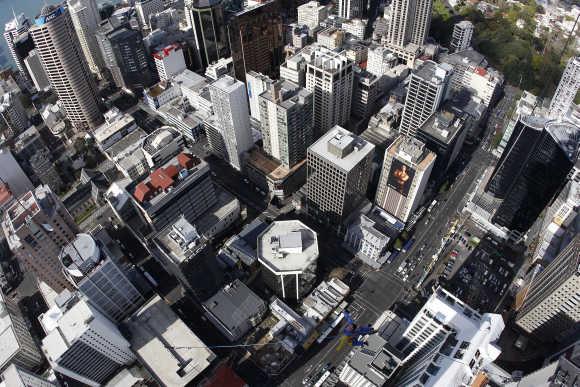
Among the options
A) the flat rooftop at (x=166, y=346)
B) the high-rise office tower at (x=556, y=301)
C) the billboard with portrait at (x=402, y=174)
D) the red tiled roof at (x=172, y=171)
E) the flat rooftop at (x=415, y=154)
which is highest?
the flat rooftop at (x=415, y=154)

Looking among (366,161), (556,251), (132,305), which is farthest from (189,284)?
(556,251)

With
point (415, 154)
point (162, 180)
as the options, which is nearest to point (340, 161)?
point (415, 154)

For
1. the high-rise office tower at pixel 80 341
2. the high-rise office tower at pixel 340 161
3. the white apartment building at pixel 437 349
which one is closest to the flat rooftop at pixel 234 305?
the high-rise office tower at pixel 80 341

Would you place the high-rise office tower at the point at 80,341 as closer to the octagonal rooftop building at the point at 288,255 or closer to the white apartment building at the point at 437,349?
the octagonal rooftop building at the point at 288,255

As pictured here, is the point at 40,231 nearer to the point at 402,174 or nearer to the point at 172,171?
the point at 172,171

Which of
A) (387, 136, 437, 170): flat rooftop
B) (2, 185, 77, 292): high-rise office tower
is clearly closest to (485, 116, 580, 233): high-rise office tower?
(387, 136, 437, 170): flat rooftop

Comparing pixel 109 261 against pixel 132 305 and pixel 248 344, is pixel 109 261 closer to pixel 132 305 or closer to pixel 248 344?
pixel 132 305

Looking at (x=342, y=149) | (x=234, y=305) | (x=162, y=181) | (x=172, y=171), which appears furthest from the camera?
(x=172, y=171)
